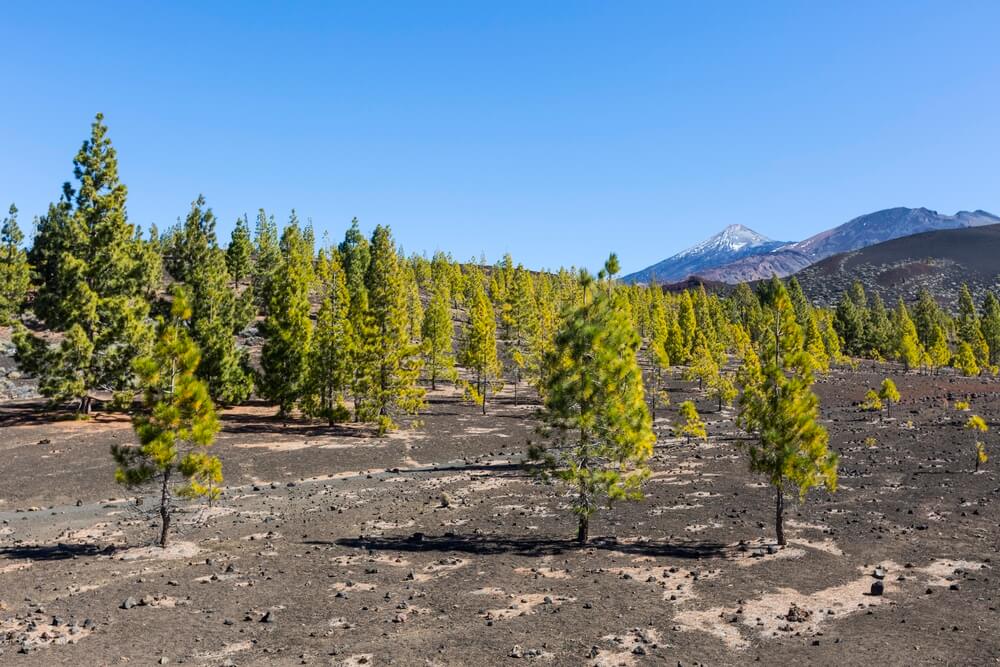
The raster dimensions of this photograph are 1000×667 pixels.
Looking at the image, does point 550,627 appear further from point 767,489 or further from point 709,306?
point 709,306

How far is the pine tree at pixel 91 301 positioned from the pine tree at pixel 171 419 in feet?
82.0

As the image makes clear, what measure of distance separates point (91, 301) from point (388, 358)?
21.1 metres

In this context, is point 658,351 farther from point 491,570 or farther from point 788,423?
point 491,570

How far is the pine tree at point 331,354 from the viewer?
48.2 metres

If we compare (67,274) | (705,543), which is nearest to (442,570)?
(705,543)

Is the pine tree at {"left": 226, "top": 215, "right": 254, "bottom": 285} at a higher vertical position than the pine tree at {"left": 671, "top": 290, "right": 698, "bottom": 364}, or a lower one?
higher

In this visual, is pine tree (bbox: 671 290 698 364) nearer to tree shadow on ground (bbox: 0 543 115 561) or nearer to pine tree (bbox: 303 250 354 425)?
pine tree (bbox: 303 250 354 425)

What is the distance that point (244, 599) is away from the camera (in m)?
16.2

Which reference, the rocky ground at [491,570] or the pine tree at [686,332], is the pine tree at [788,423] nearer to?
the rocky ground at [491,570]

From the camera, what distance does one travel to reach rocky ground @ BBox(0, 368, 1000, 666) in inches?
523

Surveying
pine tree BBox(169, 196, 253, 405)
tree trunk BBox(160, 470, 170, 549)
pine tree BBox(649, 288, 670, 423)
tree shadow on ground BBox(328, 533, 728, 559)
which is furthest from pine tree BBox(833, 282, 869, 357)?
tree trunk BBox(160, 470, 170, 549)

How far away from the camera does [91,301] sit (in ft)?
143

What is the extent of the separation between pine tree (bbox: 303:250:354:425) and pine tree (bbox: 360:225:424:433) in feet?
6.40

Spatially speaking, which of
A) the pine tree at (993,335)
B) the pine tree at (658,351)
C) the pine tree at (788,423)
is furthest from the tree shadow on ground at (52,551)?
the pine tree at (993,335)
